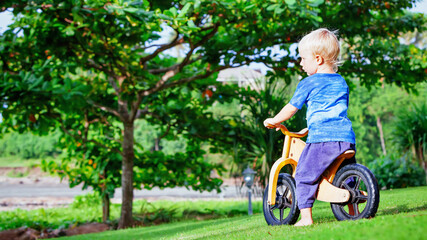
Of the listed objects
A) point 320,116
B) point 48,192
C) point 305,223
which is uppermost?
point 320,116

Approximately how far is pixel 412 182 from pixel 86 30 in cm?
652

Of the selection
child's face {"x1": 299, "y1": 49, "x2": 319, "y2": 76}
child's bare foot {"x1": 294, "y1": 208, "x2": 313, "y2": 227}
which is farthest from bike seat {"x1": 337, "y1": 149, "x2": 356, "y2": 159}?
child's face {"x1": 299, "y1": 49, "x2": 319, "y2": 76}

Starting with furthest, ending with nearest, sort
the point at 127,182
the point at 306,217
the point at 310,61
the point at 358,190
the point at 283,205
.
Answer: the point at 127,182
the point at 283,205
the point at 310,61
the point at 306,217
the point at 358,190

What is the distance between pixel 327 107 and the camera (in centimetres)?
285

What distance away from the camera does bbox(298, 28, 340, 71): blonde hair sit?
291cm

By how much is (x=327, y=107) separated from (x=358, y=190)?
0.60 m

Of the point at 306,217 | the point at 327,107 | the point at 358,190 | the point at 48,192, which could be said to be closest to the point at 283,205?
the point at 306,217

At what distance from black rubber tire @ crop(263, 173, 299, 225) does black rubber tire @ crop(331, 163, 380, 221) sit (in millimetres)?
305

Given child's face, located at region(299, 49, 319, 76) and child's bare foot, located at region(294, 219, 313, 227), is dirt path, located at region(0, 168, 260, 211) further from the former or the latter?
child's face, located at region(299, 49, 319, 76)

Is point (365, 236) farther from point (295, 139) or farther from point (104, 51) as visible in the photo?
point (104, 51)

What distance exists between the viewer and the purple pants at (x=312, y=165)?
2797mm

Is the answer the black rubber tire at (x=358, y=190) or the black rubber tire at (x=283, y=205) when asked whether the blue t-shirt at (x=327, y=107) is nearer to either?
the black rubber tire at (x=358, y=190)

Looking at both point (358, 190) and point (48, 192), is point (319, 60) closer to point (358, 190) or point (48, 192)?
point (358, 190)

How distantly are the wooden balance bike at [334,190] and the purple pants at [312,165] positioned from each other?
0.06m
